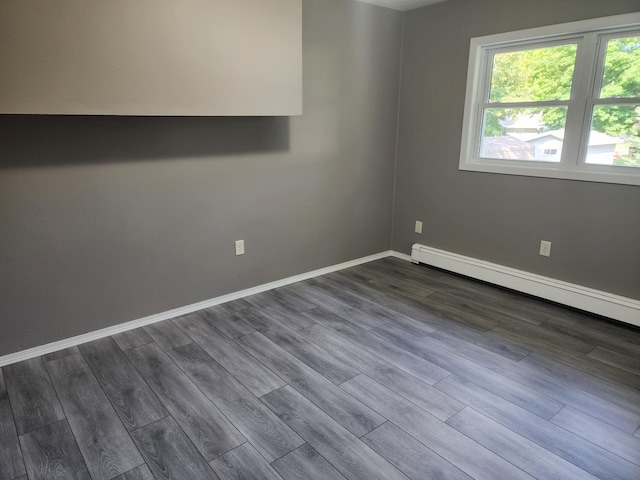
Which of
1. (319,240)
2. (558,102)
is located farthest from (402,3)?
(319,240)

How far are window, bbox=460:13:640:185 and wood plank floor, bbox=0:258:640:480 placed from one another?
113 cm

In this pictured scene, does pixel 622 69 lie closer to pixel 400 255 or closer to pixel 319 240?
pixel 400 255

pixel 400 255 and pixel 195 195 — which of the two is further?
pixel 400 255

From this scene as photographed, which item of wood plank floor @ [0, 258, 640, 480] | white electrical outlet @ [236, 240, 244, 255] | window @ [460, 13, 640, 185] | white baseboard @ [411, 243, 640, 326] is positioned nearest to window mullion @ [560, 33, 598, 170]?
window @ [460, 13, 640, 185]

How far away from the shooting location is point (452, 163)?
371 centimetres

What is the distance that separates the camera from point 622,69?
8.96 ft

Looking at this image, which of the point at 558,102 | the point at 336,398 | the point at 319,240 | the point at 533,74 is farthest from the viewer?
the point at 319,240

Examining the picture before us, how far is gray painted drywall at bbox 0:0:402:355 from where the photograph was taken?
91.9 inches

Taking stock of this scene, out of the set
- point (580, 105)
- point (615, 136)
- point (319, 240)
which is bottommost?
point (319, 240)

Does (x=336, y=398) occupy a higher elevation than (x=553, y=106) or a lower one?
lower

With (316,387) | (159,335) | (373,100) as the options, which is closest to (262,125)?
(373,100)

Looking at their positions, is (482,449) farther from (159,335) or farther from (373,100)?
(373,100)

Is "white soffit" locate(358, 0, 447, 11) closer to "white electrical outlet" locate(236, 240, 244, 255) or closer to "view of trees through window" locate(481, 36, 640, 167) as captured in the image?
"view of trees through window" locate(481, 36, 640, 167)

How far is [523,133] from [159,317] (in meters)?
3.09
